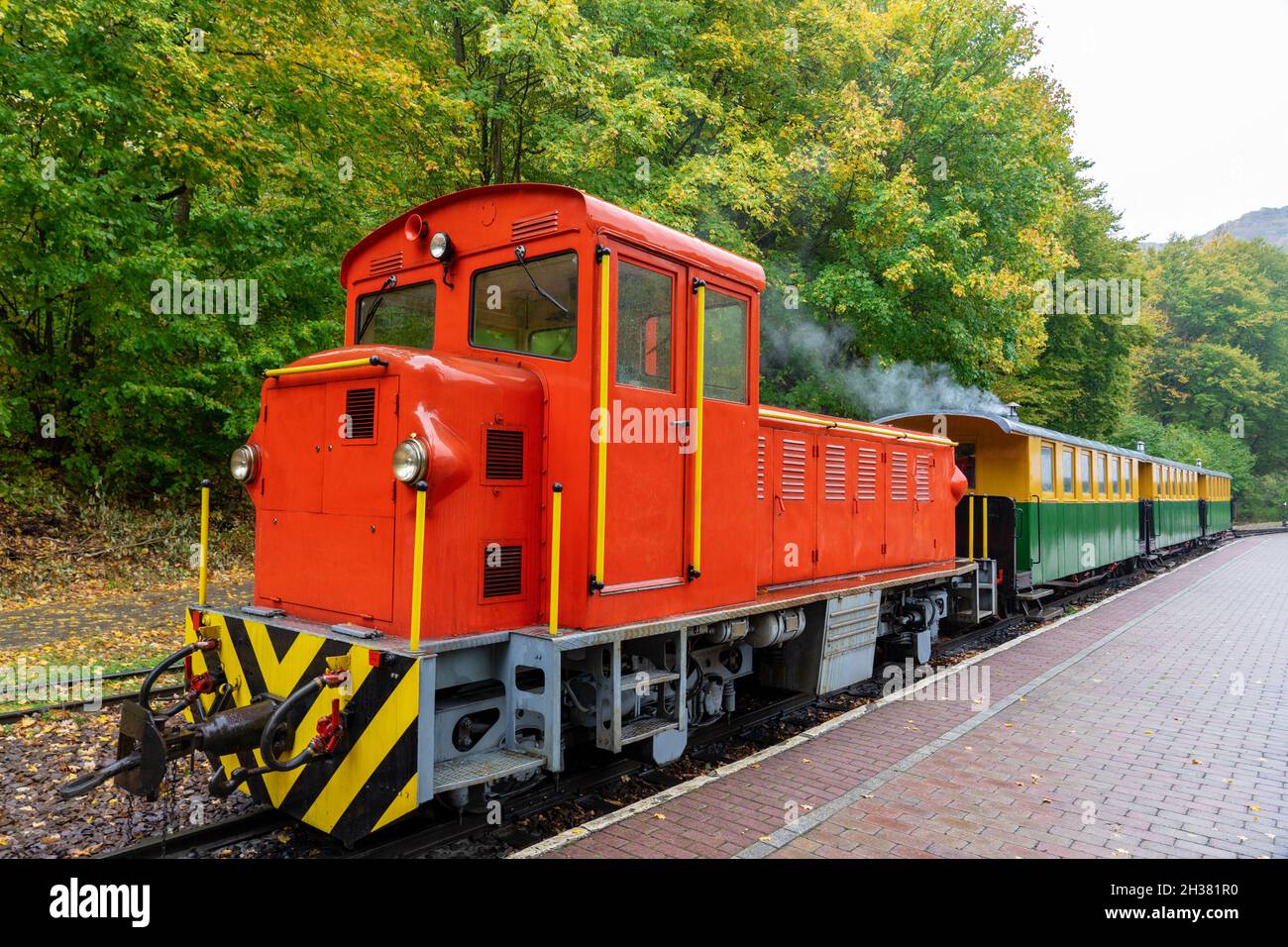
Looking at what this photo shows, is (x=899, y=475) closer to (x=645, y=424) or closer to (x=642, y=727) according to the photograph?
(x=645, y=424)

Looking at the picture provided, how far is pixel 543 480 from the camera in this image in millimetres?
4559

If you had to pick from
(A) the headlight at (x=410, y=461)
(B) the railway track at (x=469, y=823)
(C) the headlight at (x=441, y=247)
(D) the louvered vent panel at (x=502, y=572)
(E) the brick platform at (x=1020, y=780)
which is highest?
(C) the headlight at (x=441, y=247)

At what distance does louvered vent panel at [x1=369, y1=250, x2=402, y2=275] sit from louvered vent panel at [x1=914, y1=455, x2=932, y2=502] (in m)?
6.38

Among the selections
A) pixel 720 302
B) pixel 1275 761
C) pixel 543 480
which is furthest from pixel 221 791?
pixel 1275 761

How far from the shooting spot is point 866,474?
7930 mm

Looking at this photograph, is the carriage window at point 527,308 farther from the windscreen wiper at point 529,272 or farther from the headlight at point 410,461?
the headlight at point 410,461

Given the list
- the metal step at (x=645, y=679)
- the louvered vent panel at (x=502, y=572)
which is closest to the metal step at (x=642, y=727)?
the metal step at (x=645, y=679)

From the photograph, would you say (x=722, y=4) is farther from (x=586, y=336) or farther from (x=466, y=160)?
(x=586, y=336)

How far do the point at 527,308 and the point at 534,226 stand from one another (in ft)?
1.60

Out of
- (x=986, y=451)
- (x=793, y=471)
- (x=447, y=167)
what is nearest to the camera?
(x=793, y=471)

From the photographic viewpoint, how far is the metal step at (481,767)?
12.1ft

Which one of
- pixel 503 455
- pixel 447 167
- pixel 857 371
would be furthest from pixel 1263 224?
pixel 503 455

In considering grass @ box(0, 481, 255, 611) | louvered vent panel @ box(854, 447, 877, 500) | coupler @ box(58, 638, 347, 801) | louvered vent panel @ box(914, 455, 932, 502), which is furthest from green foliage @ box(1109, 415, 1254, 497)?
coupler @ box(58, 638, 347, 801)

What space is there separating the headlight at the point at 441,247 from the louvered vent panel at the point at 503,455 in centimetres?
130
